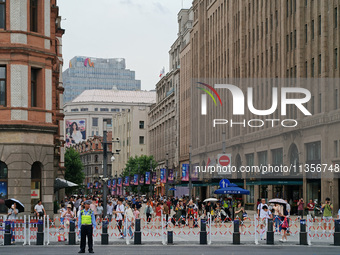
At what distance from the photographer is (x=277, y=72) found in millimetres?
69000

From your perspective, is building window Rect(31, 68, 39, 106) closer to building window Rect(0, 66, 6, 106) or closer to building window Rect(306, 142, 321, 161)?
building window Rect(0, 66, 6, 106)

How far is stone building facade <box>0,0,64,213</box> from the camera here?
123ft

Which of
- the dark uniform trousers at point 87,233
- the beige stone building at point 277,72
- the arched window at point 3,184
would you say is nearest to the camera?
the dark uniform trousers at point 87,233

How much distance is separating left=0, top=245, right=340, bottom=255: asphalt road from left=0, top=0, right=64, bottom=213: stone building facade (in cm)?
1045

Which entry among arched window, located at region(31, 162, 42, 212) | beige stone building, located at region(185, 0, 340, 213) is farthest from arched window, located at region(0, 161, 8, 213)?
beige stone building, located at region(185, 0, 340, 213)

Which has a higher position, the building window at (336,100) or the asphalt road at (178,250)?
the building window at (336,100)

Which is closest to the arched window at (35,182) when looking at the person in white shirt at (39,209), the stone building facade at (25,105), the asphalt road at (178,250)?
the stone building facade at (25,105)

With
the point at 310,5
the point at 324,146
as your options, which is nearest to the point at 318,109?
the point at 324,146

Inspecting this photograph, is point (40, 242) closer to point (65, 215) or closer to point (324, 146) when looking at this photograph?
point (65, 215)

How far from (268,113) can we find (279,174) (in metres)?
7.25

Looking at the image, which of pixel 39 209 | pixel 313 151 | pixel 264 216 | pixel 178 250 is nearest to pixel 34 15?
pixel 39 209

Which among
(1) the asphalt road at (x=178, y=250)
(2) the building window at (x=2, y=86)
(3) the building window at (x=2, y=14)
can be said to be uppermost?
(3) the building window at (x=2, y=14)

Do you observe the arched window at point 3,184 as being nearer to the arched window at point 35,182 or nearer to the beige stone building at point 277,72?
the arched window at point 35,182

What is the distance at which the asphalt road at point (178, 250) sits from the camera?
24.3 meters
